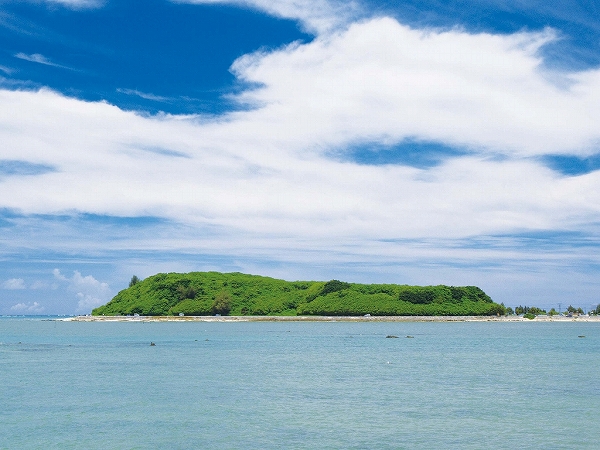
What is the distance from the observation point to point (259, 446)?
85.6ft

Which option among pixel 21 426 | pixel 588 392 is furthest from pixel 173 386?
pixel 588 392

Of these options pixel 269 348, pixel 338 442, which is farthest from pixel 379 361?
A: pixel 338 442

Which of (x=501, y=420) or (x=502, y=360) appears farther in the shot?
(x=502, y=360)

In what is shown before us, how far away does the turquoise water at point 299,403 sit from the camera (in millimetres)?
27359

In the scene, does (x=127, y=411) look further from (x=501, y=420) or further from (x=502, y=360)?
(x=502, y=360)

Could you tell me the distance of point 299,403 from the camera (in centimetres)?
3609

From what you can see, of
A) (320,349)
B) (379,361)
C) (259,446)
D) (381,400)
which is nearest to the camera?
(259,446)

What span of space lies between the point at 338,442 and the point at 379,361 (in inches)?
1438

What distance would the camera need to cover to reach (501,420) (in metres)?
31.2

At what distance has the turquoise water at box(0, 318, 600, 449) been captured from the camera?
27359mm

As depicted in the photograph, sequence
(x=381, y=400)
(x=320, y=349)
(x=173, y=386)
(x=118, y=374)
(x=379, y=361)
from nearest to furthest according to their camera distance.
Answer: (x=381, y=400) < (x=173, y=386) < (x=118, y=374) < (x=379, y=361) < (x=320, y=349)

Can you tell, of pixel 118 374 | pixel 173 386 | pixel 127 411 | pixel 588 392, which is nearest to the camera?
pixel 127 411

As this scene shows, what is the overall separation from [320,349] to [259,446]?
53.2 meters

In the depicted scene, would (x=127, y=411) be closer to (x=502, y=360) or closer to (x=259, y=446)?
(x=259, y=446)
